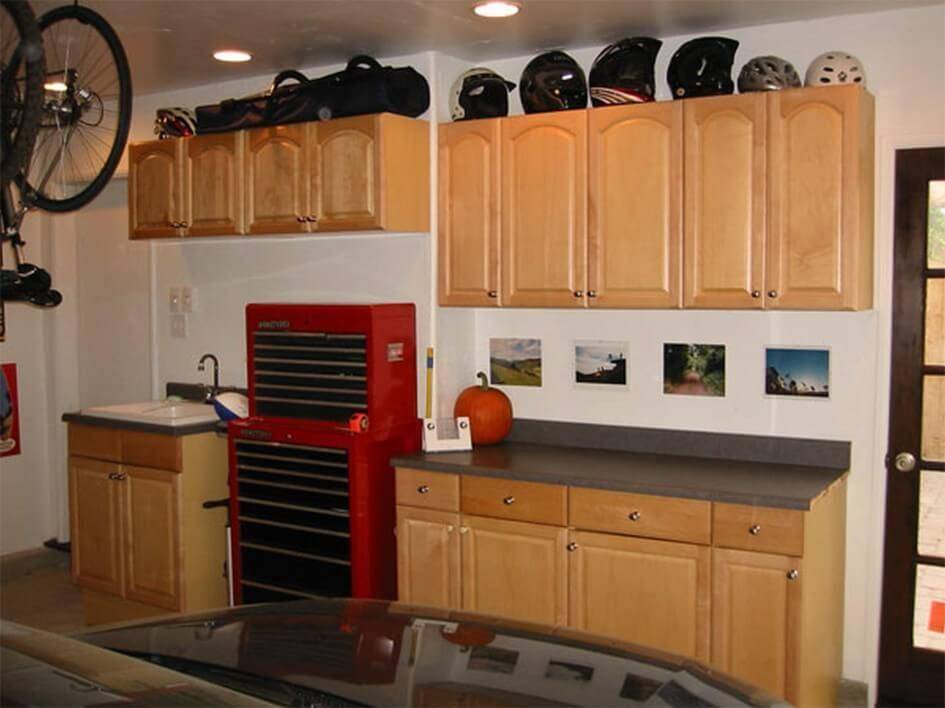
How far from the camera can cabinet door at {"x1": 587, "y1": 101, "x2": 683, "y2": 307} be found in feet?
11.9

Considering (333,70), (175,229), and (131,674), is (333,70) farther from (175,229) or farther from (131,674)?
(131,674)

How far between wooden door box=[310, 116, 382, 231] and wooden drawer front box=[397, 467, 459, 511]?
1001mm

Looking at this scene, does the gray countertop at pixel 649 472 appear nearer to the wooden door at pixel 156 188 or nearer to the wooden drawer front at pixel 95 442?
the wooden drawer front at pixel 95 442

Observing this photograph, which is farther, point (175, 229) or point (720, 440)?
point (175, 229)

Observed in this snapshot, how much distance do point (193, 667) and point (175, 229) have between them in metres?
3.29

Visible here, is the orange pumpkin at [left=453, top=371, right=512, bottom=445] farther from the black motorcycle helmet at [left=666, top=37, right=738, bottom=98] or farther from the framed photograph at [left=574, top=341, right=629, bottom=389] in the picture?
the black motorcycle helmet at [left=666, top=37, right=738, bottom=98]

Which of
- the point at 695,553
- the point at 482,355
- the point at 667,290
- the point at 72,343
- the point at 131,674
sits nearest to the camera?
the point at 131,674

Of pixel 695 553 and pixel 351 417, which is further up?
pixel 351 417

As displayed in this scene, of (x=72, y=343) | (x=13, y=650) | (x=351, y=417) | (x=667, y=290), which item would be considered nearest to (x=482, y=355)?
(x=351, y=417)

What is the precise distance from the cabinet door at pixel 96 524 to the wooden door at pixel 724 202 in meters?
2.80

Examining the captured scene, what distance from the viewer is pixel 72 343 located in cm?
573

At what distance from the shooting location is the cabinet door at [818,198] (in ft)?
10.9

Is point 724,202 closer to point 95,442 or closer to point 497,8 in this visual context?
point 497,8

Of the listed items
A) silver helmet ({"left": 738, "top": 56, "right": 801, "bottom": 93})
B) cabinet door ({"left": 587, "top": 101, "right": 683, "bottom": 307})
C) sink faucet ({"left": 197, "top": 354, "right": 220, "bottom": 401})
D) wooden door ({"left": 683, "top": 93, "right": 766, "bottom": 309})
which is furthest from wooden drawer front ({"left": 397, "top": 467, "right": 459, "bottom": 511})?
silver helmet ({"left": 738, "top": 56, "right": 801, "bottom": 93})
